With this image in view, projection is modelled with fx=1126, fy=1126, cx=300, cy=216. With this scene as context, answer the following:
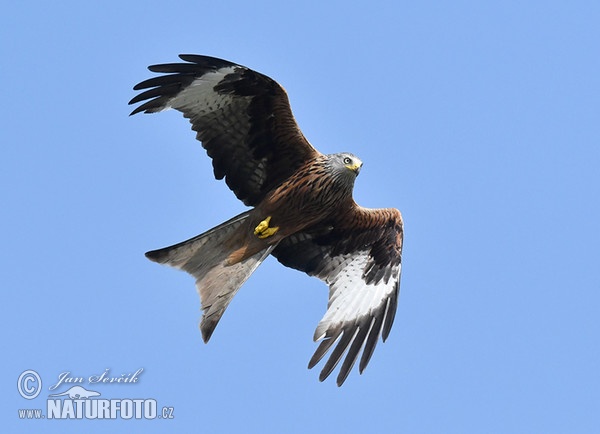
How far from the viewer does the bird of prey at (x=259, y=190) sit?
12625 mm

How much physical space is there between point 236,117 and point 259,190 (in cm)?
95

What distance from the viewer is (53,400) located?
13414 mm

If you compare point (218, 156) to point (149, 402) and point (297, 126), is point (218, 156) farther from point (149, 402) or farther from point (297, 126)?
point (149, 402)

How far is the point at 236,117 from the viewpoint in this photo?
1296 centimetres

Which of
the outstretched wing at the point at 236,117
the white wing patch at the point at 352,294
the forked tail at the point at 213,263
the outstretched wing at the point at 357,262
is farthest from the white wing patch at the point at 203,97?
the white wing patch at the point at 352,294

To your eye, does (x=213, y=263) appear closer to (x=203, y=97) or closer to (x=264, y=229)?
(x=264, y=229)

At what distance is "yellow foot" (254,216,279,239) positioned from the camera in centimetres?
1317

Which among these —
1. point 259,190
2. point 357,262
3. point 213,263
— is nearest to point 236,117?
point 259,190

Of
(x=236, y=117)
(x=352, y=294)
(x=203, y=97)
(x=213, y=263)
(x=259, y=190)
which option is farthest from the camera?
(x=352, y=294)

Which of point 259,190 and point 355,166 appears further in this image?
point 259,190

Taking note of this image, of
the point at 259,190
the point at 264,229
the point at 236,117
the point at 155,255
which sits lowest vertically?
the point at 155,255

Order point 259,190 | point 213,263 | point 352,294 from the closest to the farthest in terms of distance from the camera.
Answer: point 213,263 < point 259,190 < point 352,294

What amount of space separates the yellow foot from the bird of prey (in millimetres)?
14

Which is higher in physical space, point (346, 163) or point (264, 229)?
point (346, 163)
